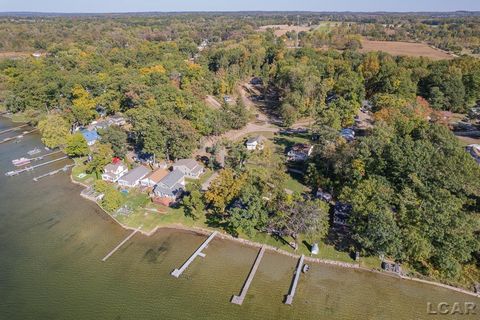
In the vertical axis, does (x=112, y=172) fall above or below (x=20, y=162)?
above

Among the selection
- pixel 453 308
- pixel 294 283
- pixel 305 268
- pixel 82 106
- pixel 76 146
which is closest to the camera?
pixel 453 308

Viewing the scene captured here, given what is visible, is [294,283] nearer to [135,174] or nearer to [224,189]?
[224,189]

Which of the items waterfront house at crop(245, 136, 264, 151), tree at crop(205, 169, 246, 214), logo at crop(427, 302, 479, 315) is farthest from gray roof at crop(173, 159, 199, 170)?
logo at crop(427, 302, 479, 315)

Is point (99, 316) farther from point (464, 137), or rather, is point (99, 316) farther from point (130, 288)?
point (464, 137)

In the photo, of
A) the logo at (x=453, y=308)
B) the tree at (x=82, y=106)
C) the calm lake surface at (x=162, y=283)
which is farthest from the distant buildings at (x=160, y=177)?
the logo at (x=453, y=308)

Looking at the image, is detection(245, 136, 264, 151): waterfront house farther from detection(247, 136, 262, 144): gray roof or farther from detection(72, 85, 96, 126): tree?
detection(72, 85, 96, 126): tree

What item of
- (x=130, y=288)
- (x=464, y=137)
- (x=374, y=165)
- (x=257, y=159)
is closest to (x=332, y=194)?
(x=374, y=165)

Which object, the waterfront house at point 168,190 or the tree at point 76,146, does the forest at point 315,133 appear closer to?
the tree at point 76,146

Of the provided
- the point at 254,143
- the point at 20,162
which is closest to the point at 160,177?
the point at 254,143
